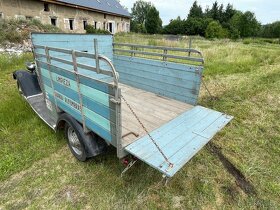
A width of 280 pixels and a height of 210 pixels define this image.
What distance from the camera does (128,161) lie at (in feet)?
8.60

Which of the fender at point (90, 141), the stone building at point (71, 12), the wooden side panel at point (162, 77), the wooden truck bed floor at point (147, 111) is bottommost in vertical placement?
the fender at point (90, 141)

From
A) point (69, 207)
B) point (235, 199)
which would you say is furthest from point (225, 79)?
point (69, 207)

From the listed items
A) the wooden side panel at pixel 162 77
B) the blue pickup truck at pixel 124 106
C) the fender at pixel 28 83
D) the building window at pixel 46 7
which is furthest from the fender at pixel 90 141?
the building window at pixel 46 7

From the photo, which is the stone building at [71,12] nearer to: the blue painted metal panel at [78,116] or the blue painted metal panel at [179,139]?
the blue painted metal panel at [78,116]

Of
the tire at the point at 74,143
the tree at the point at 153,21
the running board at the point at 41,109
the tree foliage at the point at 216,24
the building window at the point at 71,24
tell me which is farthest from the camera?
the tree at the point at 153,21

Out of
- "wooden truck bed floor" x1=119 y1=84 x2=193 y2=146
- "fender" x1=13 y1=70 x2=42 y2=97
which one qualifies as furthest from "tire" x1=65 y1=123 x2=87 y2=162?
"fender" x1=13 y1=70 x2=42 y2=97

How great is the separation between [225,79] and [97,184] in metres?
6.16

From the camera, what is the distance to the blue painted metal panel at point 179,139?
6.93ft

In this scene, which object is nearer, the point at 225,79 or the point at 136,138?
the point at 136,138

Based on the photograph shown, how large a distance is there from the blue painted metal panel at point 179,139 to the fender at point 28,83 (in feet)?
10.7

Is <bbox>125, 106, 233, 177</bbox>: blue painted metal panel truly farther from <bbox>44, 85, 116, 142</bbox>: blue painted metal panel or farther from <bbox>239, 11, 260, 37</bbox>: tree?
<bbox>239, 11, 260, 37</bbox>: tree

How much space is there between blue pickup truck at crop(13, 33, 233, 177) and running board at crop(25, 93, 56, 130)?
16mm

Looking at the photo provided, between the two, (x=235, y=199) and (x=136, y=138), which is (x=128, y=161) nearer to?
(x=136, y=138)

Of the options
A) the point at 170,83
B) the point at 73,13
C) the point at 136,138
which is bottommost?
the point at 136,138
